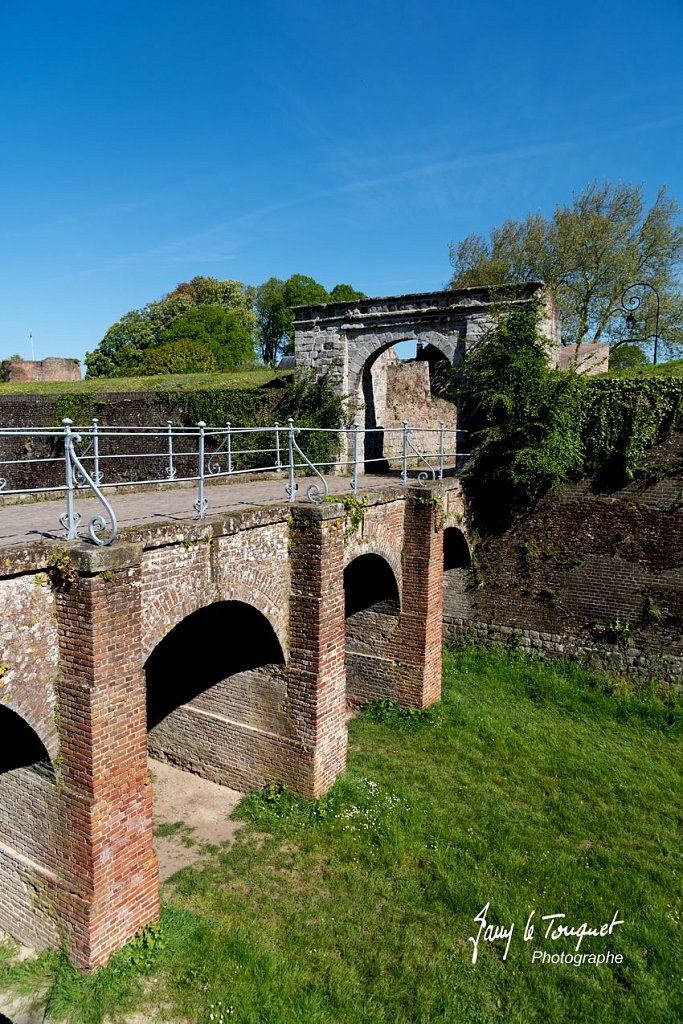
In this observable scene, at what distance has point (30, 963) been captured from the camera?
18.9ft

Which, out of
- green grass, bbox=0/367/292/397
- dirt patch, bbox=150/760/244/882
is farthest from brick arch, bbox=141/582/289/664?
green grass, bbox=0/367/292/397

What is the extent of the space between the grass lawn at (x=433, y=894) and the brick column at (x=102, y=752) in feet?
1.61

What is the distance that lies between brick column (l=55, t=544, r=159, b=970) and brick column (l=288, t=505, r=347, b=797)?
106 inches

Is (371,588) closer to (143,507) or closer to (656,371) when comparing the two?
(143,507)

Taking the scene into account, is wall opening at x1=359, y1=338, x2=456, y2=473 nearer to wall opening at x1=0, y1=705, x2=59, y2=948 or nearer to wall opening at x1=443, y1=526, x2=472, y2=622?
wall opening at x1=443, y1=526, x2=472, y2=622

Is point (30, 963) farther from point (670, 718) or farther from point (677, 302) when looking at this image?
point (677, 302)

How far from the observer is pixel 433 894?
6.85m

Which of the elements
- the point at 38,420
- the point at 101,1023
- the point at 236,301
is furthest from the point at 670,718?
the point at 236,301

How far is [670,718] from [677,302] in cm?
1947

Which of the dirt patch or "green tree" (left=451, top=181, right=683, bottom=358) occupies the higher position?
"green tree" (left=451, top=181, right=683, bottom=358)

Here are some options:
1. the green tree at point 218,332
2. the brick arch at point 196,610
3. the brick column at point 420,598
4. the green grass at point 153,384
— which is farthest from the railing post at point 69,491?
the green tree at point 218,332

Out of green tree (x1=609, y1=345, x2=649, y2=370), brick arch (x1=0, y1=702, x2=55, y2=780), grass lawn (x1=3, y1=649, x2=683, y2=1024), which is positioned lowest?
grass lawn (x1=3, y1=649, x2=683, y2=1024)

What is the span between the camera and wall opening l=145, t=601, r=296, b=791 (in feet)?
27.4

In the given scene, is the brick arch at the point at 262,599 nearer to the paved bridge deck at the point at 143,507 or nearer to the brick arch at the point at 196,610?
the brick arch at the point at 196,610
